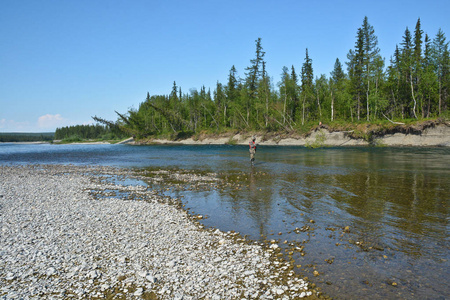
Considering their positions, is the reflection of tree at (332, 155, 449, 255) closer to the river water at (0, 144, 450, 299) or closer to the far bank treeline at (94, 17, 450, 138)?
the river water at (0, 144, 450, 299)

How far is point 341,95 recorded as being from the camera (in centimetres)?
7606

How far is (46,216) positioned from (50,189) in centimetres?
798

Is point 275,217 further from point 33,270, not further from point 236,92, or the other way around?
point 236,92

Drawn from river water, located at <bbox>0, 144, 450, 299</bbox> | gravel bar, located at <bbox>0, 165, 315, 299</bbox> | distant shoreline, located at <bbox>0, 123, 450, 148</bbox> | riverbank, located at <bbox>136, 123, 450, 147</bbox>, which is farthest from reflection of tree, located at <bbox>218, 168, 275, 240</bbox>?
riverbank, located at <bbox>136, 123, 450, 147</bbox>

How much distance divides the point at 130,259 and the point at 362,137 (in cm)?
6803

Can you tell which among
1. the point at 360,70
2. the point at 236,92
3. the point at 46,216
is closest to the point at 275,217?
the point at 46,216

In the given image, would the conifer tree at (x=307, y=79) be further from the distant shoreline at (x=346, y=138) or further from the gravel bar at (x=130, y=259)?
the gravel bar at (x=130, y=259)

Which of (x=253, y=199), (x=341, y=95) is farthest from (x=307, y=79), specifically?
(x=253, y=199)

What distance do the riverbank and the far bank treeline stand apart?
3253 millimetres

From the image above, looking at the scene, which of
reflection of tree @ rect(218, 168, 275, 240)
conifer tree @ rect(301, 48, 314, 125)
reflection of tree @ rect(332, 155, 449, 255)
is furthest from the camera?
conifer tree @ rect(301, 48, 314, 125)

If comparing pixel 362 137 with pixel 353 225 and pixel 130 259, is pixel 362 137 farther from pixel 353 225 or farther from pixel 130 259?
pixel 130 259

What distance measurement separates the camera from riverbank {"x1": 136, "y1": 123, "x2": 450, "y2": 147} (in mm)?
54906

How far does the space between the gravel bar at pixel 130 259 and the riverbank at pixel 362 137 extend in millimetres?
59104

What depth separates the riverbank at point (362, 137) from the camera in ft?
180
